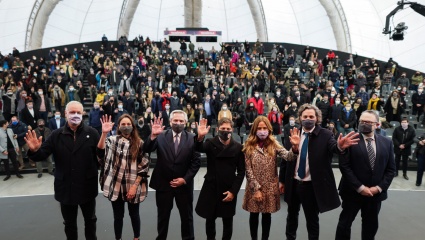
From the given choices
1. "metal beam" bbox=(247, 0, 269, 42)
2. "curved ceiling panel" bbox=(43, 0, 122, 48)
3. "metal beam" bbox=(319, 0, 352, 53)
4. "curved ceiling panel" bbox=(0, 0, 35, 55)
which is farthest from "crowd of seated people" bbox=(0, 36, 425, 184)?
"metal beam" bbox=(319, 0, 352, 53)

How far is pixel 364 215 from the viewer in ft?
14.0

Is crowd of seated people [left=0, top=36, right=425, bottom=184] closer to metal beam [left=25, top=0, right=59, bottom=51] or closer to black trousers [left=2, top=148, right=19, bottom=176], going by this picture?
black trousers [left=2, top=148, right=19, bottom=176]

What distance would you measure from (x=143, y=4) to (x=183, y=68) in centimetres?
1763

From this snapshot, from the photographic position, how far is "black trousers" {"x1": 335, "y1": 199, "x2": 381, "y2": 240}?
13.8 feet

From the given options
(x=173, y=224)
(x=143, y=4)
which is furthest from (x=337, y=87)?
(x=143, y=4)

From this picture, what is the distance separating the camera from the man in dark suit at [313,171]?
4.09 metres

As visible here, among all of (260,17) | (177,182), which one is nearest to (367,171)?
(177,182)

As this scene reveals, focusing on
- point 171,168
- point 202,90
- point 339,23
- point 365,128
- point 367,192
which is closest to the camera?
point 367,192

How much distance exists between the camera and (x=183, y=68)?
16.7 metres

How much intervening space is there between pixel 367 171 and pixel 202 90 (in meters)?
10.9

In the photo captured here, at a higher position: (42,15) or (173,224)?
(42,15)

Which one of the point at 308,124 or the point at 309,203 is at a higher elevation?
the point at 308,124

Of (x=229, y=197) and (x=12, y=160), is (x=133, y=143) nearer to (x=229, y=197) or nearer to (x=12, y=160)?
(x=229, y=197)

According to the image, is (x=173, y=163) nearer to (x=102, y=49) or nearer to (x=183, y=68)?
(x=183, y=68)
